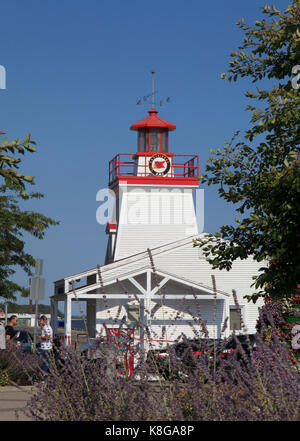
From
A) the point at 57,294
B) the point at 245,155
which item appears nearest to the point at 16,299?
the point at 57,294

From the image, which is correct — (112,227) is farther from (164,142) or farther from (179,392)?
(179,392)

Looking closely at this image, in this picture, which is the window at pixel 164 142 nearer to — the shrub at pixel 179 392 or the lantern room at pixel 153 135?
the lantern room at pixel 153 135

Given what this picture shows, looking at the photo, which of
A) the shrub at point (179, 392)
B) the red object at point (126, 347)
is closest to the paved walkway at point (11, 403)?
the red object at point (126, 347)

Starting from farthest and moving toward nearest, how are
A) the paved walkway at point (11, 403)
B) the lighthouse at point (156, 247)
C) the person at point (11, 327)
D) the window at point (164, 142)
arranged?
the window at point (164, 142) < the lighthouse at point (156, 247) < the person at point (11, 327) < the paved walkway at point (11, 403)

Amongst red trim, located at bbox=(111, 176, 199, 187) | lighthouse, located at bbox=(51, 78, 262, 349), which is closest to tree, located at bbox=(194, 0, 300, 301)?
lighthouse, located at bbox=(51, 78, 262, 349)

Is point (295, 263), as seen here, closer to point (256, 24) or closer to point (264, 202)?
point (264, 202)

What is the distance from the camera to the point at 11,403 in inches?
460

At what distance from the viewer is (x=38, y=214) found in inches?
1296

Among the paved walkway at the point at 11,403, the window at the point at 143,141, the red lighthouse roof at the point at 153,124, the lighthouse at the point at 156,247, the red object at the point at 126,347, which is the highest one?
the red lighthouse roof at the point at 153,124

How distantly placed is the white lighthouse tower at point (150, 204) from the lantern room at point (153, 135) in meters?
0.69

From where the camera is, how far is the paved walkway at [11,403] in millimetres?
9586

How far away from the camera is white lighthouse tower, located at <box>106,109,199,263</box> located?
36.1 meters

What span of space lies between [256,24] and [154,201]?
22106 mm

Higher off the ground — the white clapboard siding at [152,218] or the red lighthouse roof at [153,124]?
the red lighthouse roof at [153,124]
